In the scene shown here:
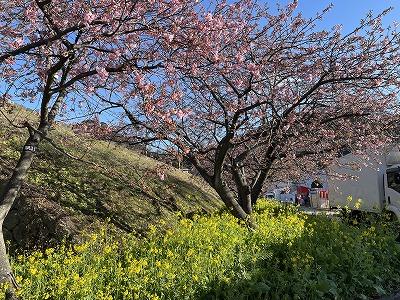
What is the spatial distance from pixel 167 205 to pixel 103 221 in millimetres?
2070

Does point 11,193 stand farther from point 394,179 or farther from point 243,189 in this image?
point 394,179

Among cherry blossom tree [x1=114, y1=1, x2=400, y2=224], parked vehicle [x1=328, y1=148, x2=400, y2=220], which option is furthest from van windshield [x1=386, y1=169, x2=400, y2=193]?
cherry blossom tree [x1=114, y1=1, x2=400, y2=224]

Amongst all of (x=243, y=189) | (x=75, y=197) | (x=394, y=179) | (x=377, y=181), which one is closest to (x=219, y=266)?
(x=75, y=197)

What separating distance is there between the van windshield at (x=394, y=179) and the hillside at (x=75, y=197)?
7820 millimetres

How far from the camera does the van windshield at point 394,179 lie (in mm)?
14223

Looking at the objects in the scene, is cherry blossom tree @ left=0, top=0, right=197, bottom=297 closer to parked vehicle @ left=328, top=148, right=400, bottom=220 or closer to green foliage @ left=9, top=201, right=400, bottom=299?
green foliage @ left=9, top=201, right=400, bottom=299

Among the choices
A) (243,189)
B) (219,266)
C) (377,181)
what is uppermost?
(377,181)

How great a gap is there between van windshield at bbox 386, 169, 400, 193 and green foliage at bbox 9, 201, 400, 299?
25.0ft

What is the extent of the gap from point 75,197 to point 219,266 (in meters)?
3.38

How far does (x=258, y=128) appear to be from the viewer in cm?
789

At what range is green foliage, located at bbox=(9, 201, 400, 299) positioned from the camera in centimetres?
424

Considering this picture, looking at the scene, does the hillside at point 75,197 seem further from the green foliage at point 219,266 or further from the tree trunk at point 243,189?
the tree trunk at point 243,189

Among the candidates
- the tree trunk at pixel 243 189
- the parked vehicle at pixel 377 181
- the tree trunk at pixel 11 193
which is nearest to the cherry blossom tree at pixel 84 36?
the tree trunk at pixel 11 193

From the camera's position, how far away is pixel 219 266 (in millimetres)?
4895
